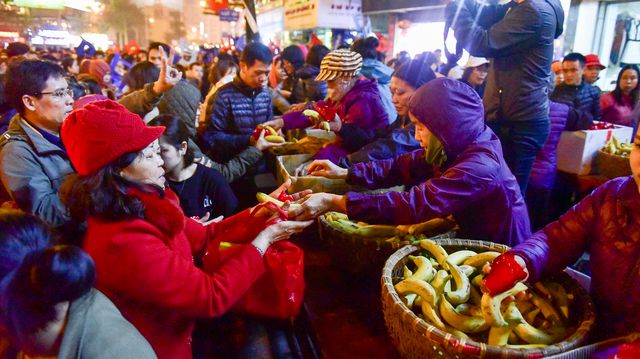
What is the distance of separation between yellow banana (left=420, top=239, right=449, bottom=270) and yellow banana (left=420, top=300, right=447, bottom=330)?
0.29 meters

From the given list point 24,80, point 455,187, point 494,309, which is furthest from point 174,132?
point 494,309

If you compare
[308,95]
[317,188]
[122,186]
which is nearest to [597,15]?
[308,95]

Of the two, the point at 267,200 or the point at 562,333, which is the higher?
the point at 267,200

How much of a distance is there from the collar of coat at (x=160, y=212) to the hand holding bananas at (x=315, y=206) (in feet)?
2.08

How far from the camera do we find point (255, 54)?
4289 millimetres

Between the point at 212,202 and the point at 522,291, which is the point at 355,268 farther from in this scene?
the point at 212,202

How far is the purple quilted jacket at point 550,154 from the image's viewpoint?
4656mm

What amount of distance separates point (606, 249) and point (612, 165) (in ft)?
12.0

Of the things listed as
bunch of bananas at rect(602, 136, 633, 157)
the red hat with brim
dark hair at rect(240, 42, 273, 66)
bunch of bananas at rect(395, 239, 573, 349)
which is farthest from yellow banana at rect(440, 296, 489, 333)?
the red hat with brim

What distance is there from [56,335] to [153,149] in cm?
95

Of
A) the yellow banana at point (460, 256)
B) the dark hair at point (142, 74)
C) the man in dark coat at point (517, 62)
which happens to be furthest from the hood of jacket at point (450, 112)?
the dark hair at point (142, 74)

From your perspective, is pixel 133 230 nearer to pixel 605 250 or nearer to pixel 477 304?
pixel 477 304

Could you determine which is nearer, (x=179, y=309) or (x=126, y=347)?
(x=126, y=347)

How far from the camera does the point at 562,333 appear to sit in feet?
5.23
